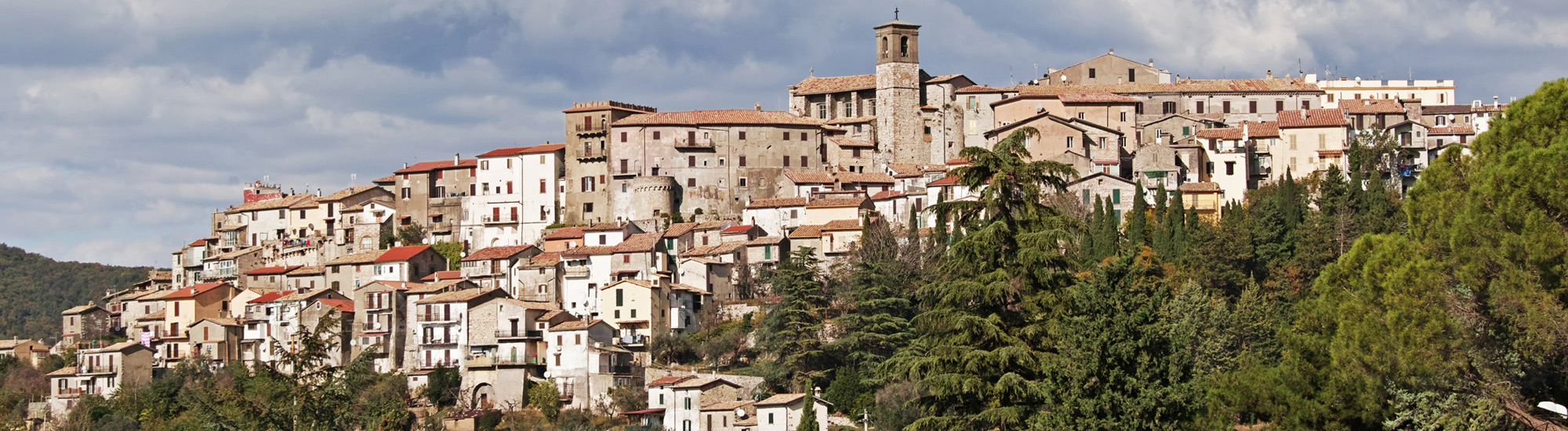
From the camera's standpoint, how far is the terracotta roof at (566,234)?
243ft

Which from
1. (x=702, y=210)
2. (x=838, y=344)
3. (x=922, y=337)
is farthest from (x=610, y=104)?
(x=922, y=337)

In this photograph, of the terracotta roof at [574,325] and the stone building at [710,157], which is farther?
the stone building at [710,157]

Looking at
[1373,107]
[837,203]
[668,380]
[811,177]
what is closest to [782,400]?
[668,380]

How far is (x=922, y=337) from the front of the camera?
3003 centimetres

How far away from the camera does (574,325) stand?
62.4m

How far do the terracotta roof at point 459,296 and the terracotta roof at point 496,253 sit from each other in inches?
186

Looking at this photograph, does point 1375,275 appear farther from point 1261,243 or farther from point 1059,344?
point 1261,243

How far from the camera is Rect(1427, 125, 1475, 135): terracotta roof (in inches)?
2717

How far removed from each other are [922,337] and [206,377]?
1915 inches

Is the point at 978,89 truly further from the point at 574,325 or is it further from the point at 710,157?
the point at 574,325

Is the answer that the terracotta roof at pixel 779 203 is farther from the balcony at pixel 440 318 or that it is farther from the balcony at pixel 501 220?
the balcony at pixel 440 318

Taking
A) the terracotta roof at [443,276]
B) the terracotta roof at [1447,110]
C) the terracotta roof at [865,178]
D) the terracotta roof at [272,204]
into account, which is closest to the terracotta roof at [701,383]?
the terracotta roof at [443,276]

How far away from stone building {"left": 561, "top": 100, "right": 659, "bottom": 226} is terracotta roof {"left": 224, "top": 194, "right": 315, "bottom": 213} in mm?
16378

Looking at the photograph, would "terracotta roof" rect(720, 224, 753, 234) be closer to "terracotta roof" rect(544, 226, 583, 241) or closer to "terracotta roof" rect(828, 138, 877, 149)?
"terracotta roof" rect(544, 226, 583, 241)
